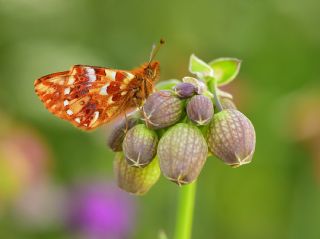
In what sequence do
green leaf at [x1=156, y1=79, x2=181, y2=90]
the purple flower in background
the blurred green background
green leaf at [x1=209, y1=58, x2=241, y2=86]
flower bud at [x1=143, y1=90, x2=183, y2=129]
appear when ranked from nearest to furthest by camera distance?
flower bud at [x1=143, y1=90, x2=183, y2=129], green leaf at [x1=156, y1=79, x2=181, y2=90], green leaf at [x1=209, y1=58, x2=241, y2=86], the blurred green background, the purple flower in background

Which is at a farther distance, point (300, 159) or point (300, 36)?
point (300, 36)

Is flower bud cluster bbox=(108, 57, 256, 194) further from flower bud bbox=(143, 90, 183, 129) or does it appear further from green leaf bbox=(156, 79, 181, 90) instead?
green leaf bbox=(156, 79, 181, 90)

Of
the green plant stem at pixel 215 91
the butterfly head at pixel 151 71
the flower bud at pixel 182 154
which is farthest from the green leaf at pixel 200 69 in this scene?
the flower bud at pixel 182 154

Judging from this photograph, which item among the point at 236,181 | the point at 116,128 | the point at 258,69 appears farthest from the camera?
the point at 258,69

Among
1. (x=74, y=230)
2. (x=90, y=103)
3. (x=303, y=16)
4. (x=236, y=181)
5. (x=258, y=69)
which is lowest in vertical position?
(x=74, y=230)

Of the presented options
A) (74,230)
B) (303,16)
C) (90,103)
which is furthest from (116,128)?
(303,16)

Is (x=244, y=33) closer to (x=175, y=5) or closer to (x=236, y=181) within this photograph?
(x=175, y=5)

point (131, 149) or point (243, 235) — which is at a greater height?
point (131, 149)

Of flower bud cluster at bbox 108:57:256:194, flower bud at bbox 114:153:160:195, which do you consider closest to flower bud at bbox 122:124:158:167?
flower bud cluster at bbox 108:57:256:194
